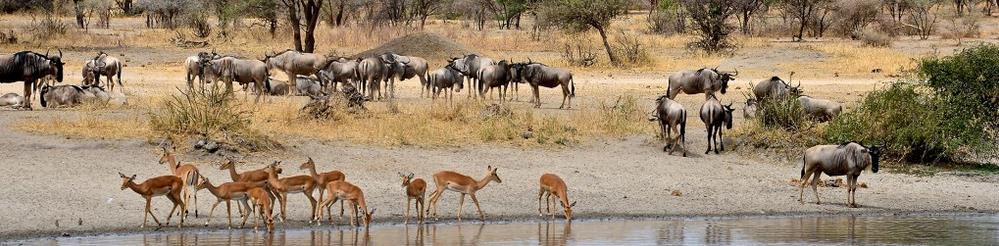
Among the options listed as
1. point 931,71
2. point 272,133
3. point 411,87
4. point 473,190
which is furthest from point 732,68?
point 473,190

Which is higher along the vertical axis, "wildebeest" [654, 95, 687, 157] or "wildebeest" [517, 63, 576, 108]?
"wildebeest" [517, 63, 576, 108]

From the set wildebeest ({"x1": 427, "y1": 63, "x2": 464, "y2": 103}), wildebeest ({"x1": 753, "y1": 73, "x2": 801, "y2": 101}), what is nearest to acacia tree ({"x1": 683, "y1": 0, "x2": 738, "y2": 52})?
wildebeest ({"x1": 427, "y1": 63, "x2": 464, "y2": 103})

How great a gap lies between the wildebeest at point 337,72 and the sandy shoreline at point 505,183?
366 inches

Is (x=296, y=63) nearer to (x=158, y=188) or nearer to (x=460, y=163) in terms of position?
(x=460, y=163)

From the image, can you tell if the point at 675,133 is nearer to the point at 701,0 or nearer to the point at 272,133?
the point at 272,133

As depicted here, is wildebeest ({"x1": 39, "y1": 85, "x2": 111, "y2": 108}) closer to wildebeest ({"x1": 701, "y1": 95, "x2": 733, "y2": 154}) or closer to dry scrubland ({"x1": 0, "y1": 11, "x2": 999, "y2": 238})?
dry scrubland ({"x1": 0, "y1": 11, "x2": 999, "y2": 238})

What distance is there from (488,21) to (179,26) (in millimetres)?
18226

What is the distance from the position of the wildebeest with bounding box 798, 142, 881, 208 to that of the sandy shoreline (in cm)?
31

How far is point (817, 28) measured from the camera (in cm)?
5275

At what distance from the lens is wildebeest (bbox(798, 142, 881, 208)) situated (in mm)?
17234

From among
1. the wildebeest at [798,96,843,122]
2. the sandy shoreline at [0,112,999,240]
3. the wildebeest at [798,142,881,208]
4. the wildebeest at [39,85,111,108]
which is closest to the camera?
the sandy shoreline at [0,112,999,240]

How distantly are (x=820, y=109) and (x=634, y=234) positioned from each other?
9.17 m

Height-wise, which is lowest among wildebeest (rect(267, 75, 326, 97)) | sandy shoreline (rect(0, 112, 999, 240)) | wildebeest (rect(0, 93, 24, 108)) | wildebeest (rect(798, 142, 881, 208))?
sandy shoreline (rect(0, 112, 999, 240))

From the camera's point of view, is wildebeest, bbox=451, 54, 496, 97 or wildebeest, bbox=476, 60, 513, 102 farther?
wildebeest, bbox=451, 54, 496, 97
